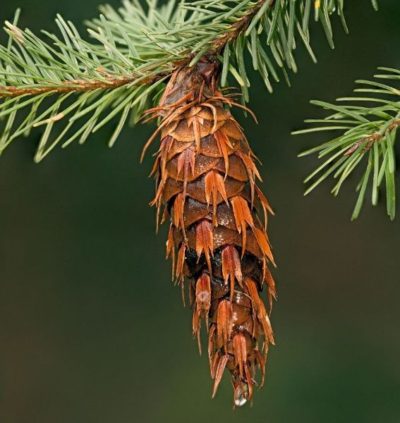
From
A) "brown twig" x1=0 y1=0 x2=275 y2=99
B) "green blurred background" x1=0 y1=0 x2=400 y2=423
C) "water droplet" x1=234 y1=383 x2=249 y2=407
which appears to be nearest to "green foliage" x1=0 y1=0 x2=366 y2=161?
"brown twig" x1=0 y1=0 x2=275 y2=99

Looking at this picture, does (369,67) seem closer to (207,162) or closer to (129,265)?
(129,265)

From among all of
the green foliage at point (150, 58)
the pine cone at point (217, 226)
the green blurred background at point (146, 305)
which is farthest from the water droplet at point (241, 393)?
the green blurred background at point (146, 305)

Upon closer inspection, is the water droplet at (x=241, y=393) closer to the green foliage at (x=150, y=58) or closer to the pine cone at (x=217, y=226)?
the pine cone at (x=217, y=226)

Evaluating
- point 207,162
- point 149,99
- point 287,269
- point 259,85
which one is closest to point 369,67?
point 259,85

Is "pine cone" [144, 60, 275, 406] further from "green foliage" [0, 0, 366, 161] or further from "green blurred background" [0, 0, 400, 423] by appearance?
"green blurred background" [0, 0, 400, 423]

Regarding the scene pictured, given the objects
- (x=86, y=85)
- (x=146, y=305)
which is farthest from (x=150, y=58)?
(x=146, y=305)

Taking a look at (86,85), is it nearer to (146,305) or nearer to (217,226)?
(217,226)
